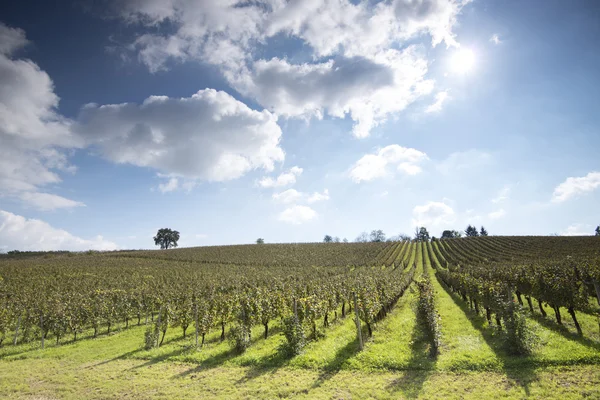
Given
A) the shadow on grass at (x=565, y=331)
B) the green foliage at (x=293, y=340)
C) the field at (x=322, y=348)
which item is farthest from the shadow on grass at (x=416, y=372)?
the shadow on grass at (x=565, y=331)

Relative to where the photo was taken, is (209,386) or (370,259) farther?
(370,259)

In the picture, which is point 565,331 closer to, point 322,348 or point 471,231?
point 322,348

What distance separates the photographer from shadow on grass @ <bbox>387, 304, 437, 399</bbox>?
527 inches

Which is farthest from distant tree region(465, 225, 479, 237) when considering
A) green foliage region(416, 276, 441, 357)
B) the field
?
green foliage region(416, 276, 441, 357)

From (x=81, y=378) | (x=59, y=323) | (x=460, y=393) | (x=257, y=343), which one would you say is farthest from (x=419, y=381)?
→ (x=59, y=323)

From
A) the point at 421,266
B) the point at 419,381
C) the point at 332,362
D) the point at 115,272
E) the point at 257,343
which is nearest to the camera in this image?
the point at 419,381

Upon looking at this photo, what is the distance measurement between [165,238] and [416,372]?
154578mm

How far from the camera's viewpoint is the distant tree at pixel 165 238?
147875 mm

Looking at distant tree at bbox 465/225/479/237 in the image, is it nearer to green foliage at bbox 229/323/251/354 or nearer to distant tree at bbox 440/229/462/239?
distant tree at bbox 440/229/462/239

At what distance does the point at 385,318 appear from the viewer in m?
27.9

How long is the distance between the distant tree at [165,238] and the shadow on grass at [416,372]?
15052 centimetres

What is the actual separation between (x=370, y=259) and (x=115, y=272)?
64974mm

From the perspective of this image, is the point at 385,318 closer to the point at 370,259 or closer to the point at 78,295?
the point at 78,295

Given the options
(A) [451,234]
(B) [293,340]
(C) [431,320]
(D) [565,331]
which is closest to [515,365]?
(C) [431,320]
